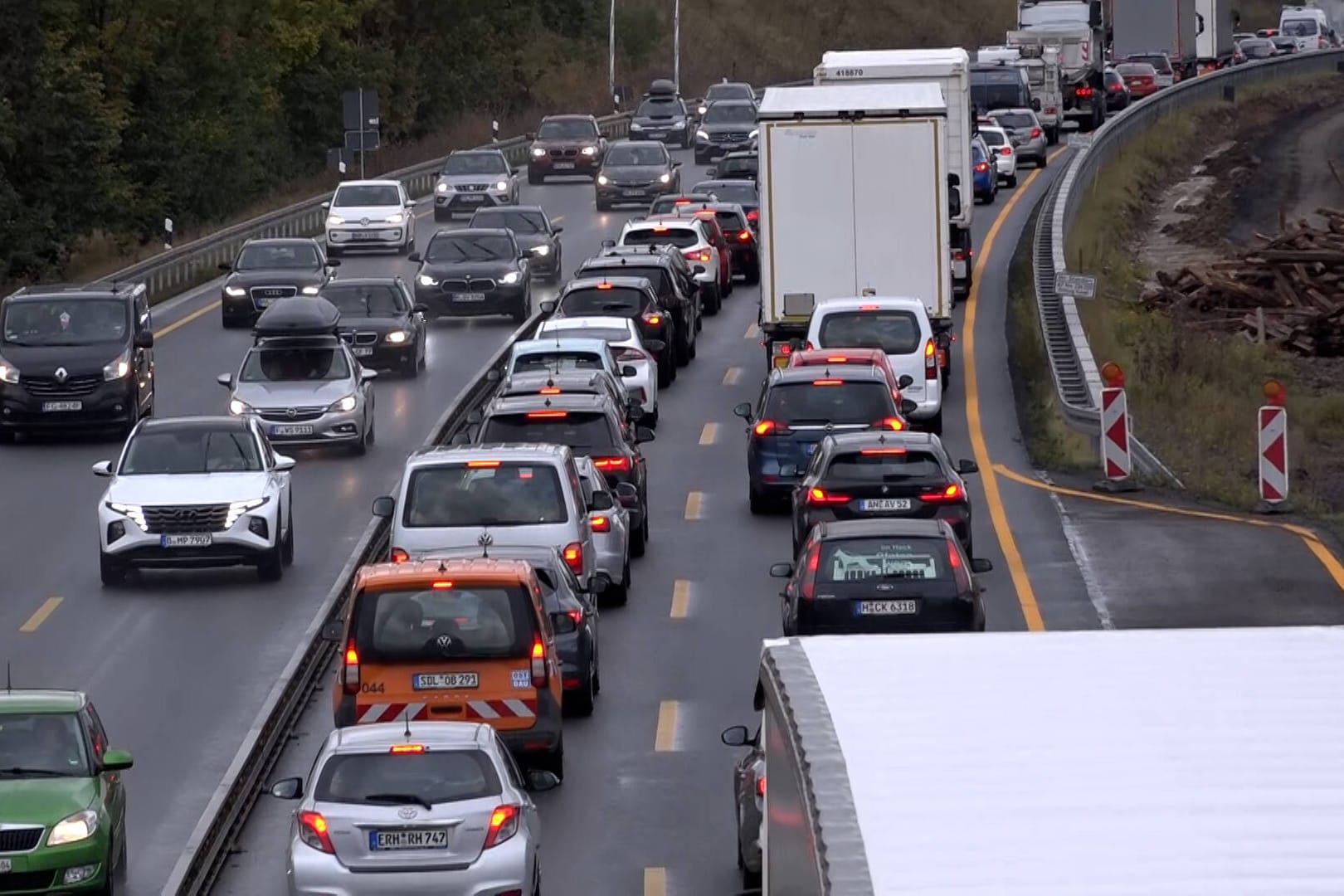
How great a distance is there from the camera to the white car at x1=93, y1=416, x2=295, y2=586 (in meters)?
24.5

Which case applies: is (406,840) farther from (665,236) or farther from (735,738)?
(665,236)

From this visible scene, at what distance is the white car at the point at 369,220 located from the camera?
54312mm

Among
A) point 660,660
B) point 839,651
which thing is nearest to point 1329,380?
point 660,660

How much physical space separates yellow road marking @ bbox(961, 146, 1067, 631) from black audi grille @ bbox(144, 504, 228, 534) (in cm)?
763

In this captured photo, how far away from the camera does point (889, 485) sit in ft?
75.9

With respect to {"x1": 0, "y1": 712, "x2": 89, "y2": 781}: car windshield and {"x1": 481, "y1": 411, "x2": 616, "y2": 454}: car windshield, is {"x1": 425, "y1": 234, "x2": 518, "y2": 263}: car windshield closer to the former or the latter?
{"x1": 481, "y1": 411, "x2": 616, "y2": 454}: car windshield

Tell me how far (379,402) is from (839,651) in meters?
29.1

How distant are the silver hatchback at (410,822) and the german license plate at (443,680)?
2.84m

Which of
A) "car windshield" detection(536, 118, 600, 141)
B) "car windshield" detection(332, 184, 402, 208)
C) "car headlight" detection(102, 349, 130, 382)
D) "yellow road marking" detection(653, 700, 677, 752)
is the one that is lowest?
"yellow road marking" detection(653, 700, 677, 752)

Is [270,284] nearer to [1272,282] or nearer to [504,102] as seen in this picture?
[1272,282]

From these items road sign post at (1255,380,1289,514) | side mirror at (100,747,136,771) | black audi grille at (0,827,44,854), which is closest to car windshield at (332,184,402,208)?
road sign post at (1255,380,1289,514)

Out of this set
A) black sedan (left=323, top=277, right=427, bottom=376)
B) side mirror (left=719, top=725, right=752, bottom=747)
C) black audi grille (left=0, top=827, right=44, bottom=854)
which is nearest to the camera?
side mirror (left=719, top=725, right=752, bottom=747)

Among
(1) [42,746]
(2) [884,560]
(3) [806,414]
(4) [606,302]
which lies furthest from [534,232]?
(1) [42,746]

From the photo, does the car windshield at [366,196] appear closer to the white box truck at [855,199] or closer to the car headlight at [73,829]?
the white box truck at [855,199]
